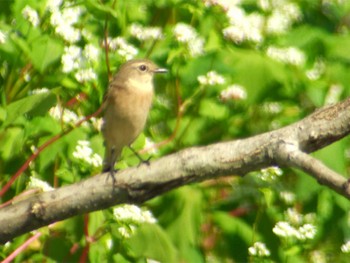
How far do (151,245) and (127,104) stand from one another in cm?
113

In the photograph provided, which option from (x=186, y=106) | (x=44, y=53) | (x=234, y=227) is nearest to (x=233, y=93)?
(x=186, y=106)

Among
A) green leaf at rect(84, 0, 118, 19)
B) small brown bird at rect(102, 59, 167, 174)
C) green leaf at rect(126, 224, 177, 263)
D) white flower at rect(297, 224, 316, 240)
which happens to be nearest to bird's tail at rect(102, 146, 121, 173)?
small brown bird at rect(102, 59, 167, 174)

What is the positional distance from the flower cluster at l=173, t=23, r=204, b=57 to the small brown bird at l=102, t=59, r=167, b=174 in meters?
0.28

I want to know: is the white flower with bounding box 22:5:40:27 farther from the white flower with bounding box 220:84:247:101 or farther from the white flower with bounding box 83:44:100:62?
the white flower with bounding box 220:84:247:101

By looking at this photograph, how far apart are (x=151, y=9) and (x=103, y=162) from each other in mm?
1480

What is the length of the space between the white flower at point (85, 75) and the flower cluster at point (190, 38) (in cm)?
55

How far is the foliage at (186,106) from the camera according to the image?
523 cm

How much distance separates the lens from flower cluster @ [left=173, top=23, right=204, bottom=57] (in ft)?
18.4

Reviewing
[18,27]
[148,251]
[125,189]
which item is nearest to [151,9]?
→ [18,27]

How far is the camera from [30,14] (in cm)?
538

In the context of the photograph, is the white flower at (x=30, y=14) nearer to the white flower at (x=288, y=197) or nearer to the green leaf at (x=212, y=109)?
the green leaf at (x=212, y=109)

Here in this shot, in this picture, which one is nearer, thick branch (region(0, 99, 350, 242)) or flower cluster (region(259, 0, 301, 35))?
thick branch (region(0, 99, 350, 242))

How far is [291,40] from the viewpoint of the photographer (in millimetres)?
5891

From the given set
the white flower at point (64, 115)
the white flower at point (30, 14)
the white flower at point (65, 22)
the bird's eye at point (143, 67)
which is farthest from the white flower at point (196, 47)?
the white flower at point (30, 14)
